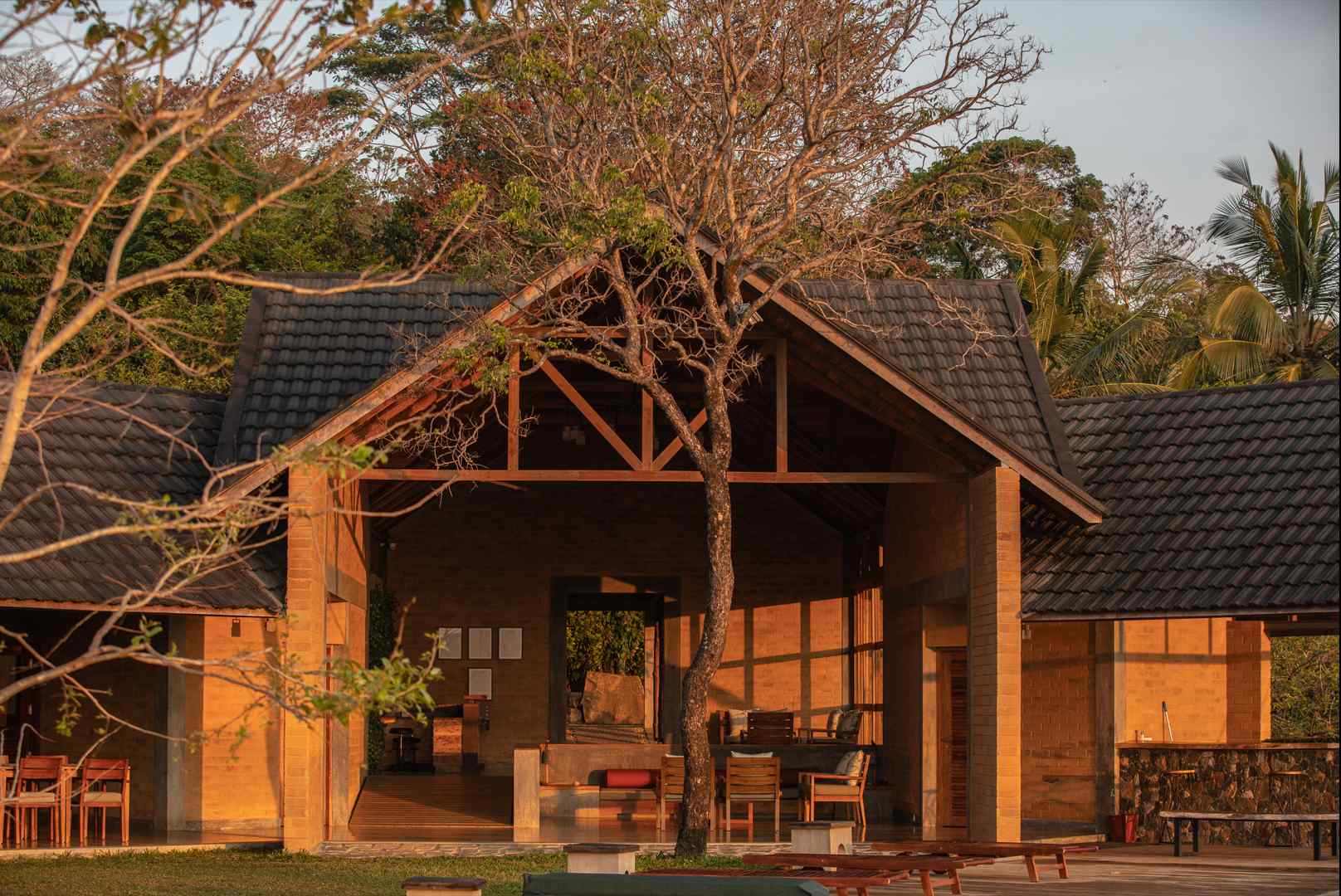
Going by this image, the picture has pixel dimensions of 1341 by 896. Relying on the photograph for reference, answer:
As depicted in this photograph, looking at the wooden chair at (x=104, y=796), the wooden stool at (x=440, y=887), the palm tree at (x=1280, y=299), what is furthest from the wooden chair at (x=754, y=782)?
the palm tree at (x=1280, y=299)

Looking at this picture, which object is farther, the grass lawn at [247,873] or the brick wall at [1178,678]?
the brick wall at [1178,678]

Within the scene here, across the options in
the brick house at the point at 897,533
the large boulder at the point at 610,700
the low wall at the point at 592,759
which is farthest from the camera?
the large boulder at the point at 610,700

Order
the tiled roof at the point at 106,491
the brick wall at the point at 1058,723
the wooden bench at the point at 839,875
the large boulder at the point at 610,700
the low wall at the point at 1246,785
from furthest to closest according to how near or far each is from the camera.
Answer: the large boulder at the point at 610,700, the brick wall at the point at 1058,723, the low wall at the point at 1246,785, the tiled roof at the point at 106,491, the wooden bench at the point at 839,875

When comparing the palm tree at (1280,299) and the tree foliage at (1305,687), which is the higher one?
the palm tree at (1280,299)

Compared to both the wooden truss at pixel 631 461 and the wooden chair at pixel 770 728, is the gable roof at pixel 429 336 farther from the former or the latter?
the wooden chair at pixel 770 728

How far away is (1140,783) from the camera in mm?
16922

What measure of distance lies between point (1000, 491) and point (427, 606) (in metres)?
9.74

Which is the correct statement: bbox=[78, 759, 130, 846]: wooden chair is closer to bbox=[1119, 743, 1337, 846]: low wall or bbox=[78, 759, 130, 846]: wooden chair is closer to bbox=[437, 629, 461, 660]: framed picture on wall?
bbox=[437, 629, 461, 660]: framed picture on wall

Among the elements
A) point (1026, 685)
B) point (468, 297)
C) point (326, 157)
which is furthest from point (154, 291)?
point (326, 157)

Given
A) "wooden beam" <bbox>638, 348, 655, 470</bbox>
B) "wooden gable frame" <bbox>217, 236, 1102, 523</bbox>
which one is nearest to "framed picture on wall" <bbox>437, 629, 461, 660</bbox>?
"wooden gable frame" <bbox>217, 236, 1102, 523</bbox>

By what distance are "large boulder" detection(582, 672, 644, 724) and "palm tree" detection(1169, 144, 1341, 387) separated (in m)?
12.7

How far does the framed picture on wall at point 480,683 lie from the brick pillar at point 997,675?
28.1 ft

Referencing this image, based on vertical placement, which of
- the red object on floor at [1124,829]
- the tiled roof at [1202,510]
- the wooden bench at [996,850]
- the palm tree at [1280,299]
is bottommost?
the red object on floor at [1124,829]

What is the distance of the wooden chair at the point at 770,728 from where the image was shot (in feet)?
65.1
